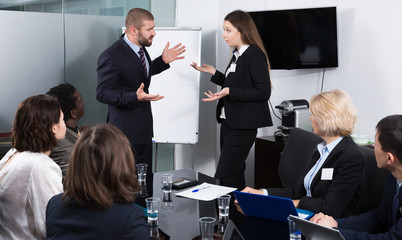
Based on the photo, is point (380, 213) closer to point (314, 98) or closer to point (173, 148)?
point (314, 98)

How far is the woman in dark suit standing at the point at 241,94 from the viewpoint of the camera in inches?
143

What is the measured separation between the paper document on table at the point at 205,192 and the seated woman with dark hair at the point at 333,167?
22cm

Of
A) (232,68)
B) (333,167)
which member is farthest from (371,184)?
(232,68)

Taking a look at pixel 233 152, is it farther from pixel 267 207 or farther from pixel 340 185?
pixel 267 207

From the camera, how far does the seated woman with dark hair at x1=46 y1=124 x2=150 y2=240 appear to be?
1400mm

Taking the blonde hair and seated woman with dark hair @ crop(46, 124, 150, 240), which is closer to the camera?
seated woman with dark hair @ crop(46, 124, 150, 240)

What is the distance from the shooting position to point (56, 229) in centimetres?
146

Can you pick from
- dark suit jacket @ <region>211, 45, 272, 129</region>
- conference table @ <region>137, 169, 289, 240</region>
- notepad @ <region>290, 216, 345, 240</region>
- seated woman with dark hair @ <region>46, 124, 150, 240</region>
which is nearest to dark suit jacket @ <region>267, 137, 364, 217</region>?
conference table @ <region>137, 169, 289, 240</region>

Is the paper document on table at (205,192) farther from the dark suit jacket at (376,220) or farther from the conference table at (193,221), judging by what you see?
the dark suit jacket at (376,220)

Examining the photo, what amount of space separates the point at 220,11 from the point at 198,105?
3.62 feet

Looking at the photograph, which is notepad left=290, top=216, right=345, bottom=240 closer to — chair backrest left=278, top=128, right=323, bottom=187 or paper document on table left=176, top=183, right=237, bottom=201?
paper document on table left=176, top=183, right=237, bottom=201

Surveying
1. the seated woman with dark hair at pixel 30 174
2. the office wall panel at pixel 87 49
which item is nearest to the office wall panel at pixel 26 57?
the office wall panel at pixel 87 49

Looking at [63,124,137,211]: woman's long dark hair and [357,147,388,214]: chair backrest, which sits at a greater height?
[63,124,137,211]: woman's long dark hair

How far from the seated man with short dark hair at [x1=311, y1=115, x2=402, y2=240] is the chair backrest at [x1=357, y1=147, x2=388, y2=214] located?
0.26 m
